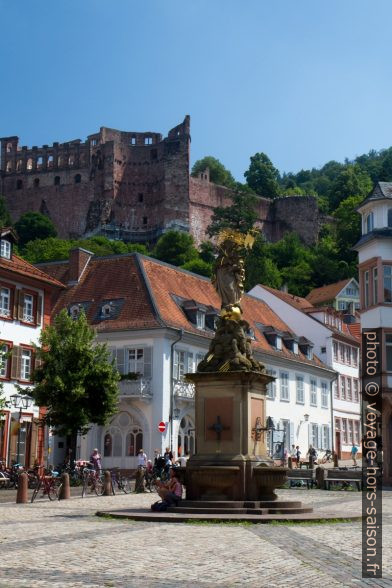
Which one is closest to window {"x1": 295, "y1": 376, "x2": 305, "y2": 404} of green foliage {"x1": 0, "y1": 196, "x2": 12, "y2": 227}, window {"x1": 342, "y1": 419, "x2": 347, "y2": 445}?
window {"x1": 342, "y1": 419, "x2": 347, "y2": 445}

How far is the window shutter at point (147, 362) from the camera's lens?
41.8 metres

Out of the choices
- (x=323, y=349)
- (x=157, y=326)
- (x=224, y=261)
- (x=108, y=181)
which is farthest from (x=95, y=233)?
(x=224, y=261)

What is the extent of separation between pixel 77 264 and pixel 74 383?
16.3 m

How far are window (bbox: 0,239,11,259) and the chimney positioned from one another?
306 inches

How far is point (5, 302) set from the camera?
38.7 m

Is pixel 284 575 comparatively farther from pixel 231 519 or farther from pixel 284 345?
pixel 284 345

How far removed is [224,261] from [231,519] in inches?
239

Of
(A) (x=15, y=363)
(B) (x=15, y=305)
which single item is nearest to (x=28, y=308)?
(B) (x=15, y=305)

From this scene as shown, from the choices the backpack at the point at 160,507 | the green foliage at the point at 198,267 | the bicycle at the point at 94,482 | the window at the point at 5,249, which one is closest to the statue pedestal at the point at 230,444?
the backpack at the point at 160,507

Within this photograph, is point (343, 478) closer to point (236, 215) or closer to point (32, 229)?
point (236, 215)

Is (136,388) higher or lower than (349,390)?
lower

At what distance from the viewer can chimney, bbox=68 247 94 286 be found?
48469mm

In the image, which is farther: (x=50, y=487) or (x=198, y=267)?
(x=198, y=267)

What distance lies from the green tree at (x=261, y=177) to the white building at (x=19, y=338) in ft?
356
